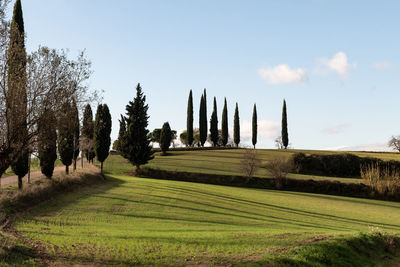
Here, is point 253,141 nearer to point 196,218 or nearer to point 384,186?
point 384,186

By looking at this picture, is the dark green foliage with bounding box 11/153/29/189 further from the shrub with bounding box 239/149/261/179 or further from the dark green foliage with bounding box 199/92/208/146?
the dark green foliage with bounding box 199/92/208/146

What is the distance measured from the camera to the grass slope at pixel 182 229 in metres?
11.4

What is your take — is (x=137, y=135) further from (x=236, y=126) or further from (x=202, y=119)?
(x=236, y=126)

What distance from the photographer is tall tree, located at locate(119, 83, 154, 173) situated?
51.1m

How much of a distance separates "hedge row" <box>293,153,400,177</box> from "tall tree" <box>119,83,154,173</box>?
96.7 ft

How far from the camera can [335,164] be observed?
64500 millimetres

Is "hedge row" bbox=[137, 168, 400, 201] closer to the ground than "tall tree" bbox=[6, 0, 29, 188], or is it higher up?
closer to the ground

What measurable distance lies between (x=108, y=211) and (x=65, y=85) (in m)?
9.30

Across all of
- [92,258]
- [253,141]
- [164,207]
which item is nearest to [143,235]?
[92,258]

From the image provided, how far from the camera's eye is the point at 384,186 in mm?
44375

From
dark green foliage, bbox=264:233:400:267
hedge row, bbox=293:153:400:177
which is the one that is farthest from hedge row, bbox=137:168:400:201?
dark green foliage, bbox=264:233:400:267

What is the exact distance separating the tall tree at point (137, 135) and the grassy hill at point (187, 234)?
2448cm

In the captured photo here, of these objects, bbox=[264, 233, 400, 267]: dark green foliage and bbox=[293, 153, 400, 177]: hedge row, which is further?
bbox=[293, 153, 400, 177]: hedge row

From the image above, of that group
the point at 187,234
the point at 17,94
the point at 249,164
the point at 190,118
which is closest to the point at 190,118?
the point at 190,118
